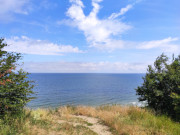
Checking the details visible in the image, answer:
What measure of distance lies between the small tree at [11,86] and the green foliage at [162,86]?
9.31 m

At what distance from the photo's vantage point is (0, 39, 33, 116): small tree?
5449 mm

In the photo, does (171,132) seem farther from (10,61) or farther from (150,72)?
(10,61)

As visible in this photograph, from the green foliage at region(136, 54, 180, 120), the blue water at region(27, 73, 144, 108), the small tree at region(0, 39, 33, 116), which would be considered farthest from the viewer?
the blue water at region(27, 73, 144, 108)

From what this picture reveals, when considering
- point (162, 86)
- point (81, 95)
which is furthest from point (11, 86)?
point (81, 95)

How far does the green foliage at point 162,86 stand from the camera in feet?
32.4

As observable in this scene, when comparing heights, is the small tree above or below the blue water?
above

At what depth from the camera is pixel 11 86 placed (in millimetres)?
5730

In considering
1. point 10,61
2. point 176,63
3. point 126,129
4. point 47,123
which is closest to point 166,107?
point 176,63

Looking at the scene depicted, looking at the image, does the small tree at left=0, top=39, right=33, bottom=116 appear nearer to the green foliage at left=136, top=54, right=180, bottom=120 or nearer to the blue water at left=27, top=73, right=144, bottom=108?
the blue water at left=27, top=73, right=144, bottom=108

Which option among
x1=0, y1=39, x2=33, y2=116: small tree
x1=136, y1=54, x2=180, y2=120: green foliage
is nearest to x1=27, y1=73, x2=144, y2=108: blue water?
x1=0, y1=39, x2=33, y2=116: small tree

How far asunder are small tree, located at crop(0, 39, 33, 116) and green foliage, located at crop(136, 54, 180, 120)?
9.31 meters

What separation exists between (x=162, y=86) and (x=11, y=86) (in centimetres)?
1094

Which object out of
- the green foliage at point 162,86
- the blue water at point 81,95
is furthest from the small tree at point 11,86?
→ the green foliage at point 162,86

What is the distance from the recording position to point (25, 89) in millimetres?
6098
